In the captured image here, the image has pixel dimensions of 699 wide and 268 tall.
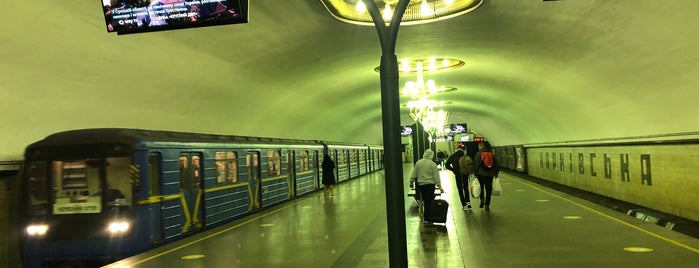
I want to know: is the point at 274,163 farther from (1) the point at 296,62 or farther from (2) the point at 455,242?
(2) the point at 455,242

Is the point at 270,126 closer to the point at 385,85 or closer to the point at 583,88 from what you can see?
the point at 583,88

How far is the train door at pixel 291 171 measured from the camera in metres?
17.8

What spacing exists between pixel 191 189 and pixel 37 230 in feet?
9.61

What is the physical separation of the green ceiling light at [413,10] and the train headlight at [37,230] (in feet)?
19.8

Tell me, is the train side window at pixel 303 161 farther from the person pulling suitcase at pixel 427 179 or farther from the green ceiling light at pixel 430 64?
the person pulling suitcase at pixel 427 179

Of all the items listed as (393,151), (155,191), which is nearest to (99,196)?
(155,191)

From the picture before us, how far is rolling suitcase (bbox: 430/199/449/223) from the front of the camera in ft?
33.4

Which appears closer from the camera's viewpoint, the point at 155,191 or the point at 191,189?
the point at 155,191

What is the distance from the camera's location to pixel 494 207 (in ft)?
43.5

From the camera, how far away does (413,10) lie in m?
10.9

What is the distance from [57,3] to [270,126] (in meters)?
11.9

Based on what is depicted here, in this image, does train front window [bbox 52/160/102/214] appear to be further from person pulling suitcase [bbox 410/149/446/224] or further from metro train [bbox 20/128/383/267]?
person pulling suitcase [bbox 410/149/446/224]

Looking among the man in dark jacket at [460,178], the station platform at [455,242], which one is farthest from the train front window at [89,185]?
the man in dark jacket at [460,178]

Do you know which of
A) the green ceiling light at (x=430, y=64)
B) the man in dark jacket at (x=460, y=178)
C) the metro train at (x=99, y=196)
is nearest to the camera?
the metro train at (x=99, y=196)
